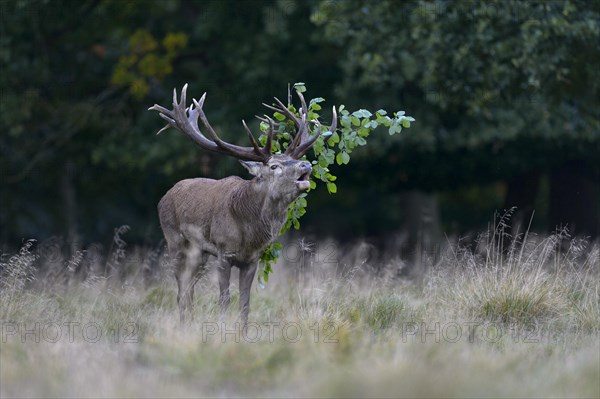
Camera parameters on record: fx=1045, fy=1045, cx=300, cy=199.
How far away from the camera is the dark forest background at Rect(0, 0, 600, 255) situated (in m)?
14.0

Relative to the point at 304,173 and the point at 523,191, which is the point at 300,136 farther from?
the point at 523,191

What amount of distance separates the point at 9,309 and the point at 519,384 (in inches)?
169

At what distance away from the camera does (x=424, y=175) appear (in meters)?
→ 17.9

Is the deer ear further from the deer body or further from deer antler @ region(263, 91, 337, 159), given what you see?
deer antler @ region(263, 91, 337, 159)

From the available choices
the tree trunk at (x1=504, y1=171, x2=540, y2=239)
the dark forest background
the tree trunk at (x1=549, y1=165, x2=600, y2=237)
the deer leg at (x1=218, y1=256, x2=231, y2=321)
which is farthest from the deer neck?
the tree trunk at (x1=504, y1=171, x2=540, y2=239)

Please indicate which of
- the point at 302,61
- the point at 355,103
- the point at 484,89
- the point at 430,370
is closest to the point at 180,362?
the point at 430,370

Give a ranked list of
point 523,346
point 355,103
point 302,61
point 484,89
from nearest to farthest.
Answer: point 523,346 < point 484,89 < point 355,103 < point 302,61

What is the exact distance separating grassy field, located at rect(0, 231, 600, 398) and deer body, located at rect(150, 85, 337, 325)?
40 cm

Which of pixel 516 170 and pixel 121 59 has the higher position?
pixel 121 59

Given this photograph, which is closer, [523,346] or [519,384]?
[519,384]

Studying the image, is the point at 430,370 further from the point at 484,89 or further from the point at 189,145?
the point at 189,145

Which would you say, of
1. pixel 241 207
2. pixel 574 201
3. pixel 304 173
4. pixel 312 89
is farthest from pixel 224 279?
pixel 574 201

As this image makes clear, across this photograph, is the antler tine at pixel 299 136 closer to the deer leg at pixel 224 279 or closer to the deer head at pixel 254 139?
the deer head at pixel 254 139

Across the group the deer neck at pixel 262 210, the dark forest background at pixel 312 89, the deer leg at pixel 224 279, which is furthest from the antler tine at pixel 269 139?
the dark forest background at pixel 312 89
